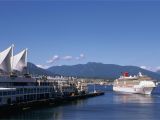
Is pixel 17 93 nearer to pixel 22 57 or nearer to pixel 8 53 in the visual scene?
pixel 8 53

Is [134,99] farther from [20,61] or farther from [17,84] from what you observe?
[17,84]

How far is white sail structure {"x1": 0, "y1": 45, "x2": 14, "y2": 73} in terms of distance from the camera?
83.1 m

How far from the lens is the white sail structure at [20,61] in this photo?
9225 centimetres

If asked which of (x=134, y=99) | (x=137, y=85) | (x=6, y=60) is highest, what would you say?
(x=6, y=60)

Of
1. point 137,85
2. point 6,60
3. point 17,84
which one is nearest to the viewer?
point 17,84

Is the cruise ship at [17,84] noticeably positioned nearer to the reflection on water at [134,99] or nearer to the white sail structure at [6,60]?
the white sail structure at [6,60]

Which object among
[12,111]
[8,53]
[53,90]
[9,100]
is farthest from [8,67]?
[53,90]

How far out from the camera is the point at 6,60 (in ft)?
275

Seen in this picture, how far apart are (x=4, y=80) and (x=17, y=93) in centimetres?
527

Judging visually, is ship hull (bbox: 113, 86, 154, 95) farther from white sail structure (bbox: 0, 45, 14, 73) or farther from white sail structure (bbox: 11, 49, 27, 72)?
white sail structure (bbox: 0, 45, 14, 73)

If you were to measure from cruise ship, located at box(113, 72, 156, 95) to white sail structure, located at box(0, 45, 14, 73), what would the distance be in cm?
8146

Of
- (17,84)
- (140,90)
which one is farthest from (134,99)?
(17,84)

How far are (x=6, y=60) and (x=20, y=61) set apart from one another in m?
9.80

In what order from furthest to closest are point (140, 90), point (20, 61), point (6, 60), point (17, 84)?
point (140, 90), point (20, 61), point (6, 60), point (17, 84)
